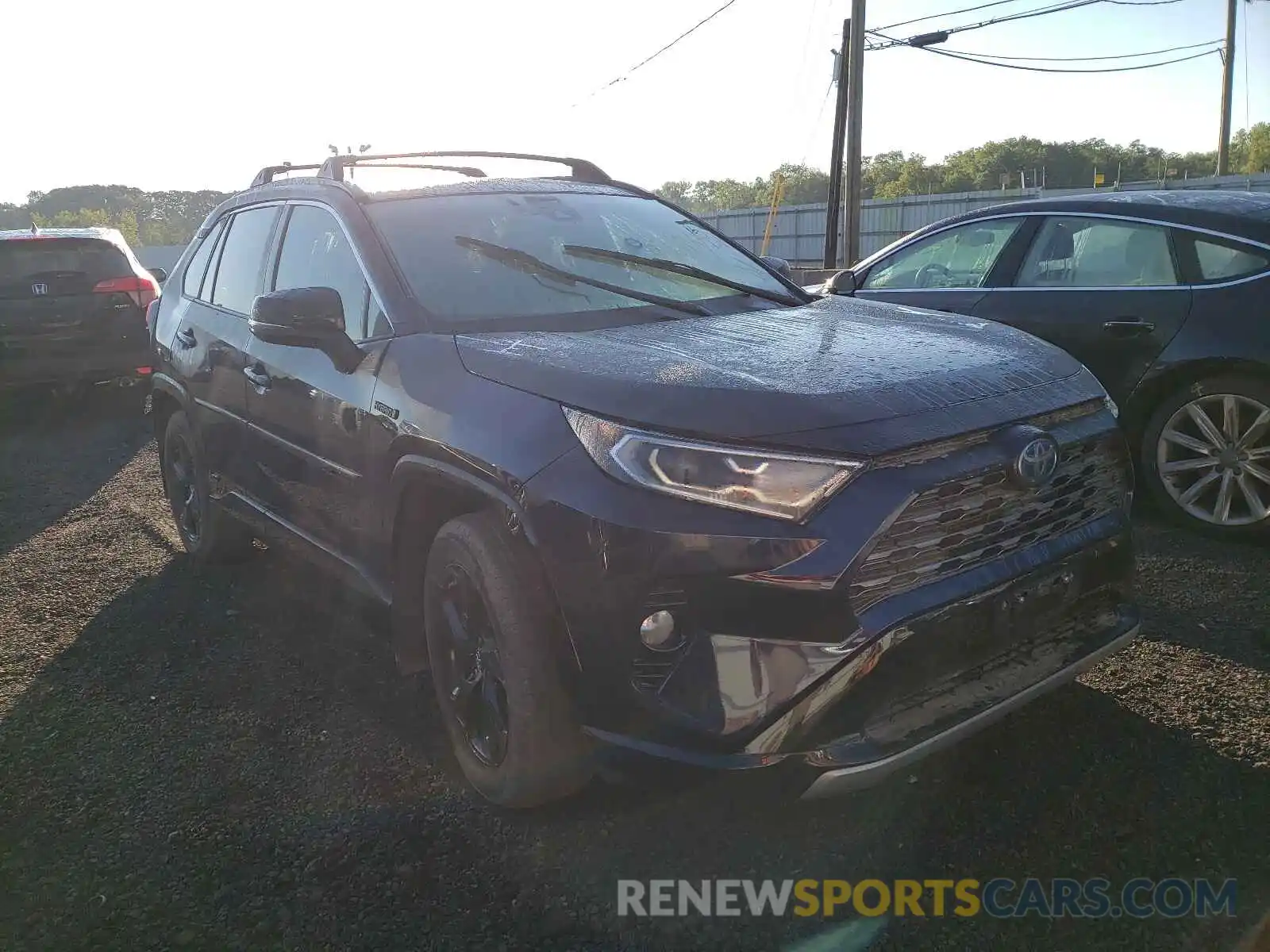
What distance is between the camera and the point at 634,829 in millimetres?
2711

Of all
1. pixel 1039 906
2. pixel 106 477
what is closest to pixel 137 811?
pixel 1039 906

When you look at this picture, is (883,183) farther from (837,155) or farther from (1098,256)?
(1098,256)

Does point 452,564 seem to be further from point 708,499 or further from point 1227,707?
point 1227,707

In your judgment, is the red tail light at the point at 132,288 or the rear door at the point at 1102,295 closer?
the rear door at the point at 1102,295

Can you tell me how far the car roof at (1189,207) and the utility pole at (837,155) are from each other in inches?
528

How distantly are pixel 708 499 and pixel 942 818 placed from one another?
1.18m

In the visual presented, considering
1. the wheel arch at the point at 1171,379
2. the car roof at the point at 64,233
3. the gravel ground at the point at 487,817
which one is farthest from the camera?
the car roof at the point at 64,233

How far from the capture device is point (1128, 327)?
4.74 meters

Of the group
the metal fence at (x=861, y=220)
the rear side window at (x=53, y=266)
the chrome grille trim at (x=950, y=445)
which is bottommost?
the chrome grille trim at (x=950, y=445)

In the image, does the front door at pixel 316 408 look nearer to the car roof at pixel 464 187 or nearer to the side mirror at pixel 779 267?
the car roof at pixel 464 187

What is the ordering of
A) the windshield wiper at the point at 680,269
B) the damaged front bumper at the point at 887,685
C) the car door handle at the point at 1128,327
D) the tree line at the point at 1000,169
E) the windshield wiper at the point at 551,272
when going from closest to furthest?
the damaged front bumper at the point at 887,685 → the windshield wiper at the point at 551,272 → the windshield wiper at the point at 680,269 → the car door handle at the point at 1128,327 → the tree line at the point at 1000,169

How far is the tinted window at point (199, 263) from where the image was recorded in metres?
4.85

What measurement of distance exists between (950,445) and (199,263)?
159 inches

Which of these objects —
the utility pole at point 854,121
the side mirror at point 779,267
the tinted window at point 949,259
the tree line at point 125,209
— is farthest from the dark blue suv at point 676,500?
the tree line at point 125,209
